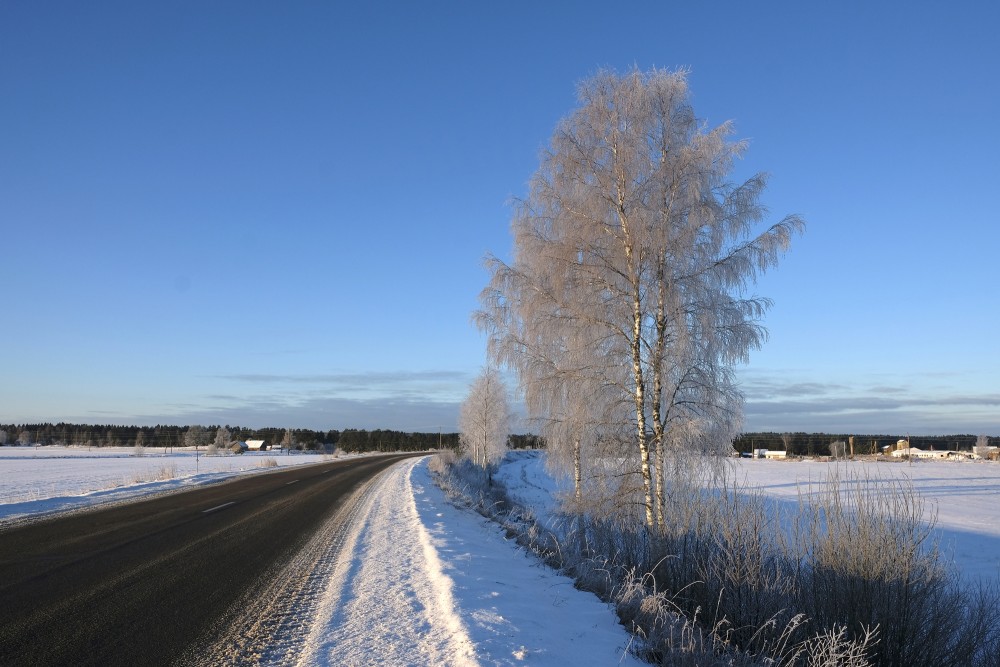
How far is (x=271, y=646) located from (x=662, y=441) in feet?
21.1

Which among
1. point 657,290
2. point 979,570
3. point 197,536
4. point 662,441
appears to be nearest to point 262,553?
point 197,536

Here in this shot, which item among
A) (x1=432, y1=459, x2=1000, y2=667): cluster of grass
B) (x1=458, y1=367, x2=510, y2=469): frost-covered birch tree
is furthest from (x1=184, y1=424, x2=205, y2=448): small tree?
(x1=432, y1=459, x2=1000, y2=667): cluster of grass

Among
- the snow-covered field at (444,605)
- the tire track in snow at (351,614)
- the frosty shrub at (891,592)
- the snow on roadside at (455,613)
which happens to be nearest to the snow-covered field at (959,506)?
the snow-covered field at (444,605)

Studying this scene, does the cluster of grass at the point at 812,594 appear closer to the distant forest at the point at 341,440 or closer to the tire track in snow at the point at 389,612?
the tire track in snow at the point at 389,612

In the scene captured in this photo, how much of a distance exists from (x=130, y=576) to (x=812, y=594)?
785 cm

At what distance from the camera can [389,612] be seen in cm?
581

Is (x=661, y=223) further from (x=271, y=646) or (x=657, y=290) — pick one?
(x=271, y=646)

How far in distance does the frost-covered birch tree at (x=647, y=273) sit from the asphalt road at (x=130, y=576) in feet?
18.7

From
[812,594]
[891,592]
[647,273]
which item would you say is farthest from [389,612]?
[647,273]

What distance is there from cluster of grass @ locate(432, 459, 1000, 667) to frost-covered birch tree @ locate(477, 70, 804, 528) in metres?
2.26

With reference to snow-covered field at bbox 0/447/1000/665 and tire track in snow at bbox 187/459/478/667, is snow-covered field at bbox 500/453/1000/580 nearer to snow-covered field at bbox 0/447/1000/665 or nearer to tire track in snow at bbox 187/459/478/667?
snow-covered field at bbox 0/447/1000/665

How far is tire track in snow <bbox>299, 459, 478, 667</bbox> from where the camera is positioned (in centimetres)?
457

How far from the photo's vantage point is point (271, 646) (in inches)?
188

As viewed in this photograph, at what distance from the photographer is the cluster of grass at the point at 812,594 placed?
5344 mm
